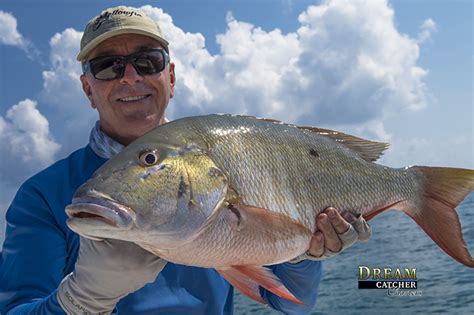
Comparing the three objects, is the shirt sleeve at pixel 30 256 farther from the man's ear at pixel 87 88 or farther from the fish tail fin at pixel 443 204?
the fish tail fin at pixel 443 204

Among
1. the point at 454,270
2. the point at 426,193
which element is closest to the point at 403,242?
the point at 454,270

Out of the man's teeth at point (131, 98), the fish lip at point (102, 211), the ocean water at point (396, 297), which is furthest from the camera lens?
the ocean water at point (396, 297)

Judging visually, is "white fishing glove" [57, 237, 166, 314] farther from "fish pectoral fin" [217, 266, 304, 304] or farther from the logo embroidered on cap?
the logo embroidered on cap

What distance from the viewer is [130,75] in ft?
10.0

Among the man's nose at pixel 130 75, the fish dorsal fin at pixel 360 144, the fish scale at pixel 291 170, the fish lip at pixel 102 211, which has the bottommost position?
the fish lip at pixel 102 211

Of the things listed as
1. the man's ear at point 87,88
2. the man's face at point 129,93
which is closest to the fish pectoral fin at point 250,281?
the man's face at point 129,93

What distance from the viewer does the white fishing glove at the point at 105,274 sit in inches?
77.8

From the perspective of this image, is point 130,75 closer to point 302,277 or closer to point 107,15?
point 107,15

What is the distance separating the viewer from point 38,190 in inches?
113

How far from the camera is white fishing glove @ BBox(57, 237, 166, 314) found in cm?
198

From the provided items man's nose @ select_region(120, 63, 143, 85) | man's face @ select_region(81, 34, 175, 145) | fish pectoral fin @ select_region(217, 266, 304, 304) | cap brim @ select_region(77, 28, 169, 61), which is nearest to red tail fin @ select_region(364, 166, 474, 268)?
fish pectoral fin @ select_region(217, 266, 304, 304)

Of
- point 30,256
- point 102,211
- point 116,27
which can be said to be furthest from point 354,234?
point 116,27

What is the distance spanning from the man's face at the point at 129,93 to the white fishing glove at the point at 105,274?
1.27m

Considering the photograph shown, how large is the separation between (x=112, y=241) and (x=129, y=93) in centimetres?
140
